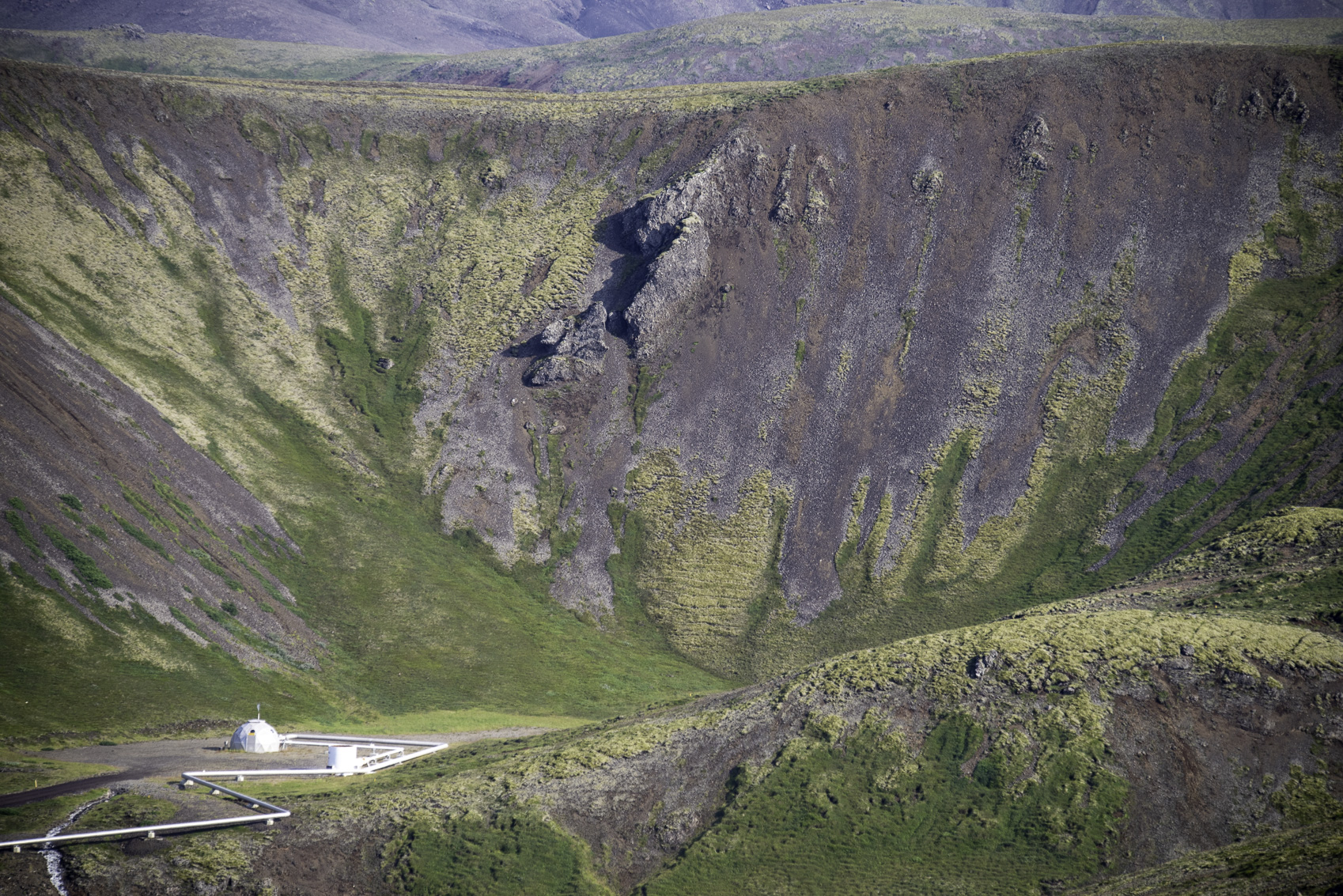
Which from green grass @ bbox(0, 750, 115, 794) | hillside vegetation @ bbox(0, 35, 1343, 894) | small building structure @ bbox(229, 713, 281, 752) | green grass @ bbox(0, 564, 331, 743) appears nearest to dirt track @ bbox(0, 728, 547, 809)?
small building structure @ bbox(229, 713, 281, 752)

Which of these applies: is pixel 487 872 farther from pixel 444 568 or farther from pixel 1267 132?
pixel 1267 132

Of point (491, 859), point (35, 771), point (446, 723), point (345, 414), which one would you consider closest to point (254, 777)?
point (35, 771)

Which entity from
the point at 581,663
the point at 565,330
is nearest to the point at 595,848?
the point at 581,663

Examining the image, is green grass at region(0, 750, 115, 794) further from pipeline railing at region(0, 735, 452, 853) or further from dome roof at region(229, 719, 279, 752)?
dome roof at region(229, 719, 279, 752)

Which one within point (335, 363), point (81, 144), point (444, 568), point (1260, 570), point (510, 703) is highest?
point (81, 144)

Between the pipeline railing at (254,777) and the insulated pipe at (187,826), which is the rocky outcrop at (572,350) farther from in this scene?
the insulated pipe at (187,826)

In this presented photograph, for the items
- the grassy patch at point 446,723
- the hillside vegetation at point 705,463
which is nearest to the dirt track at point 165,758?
the hillside vegetation at point 705,463

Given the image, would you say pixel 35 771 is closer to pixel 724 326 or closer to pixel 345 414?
pixel 345 414
